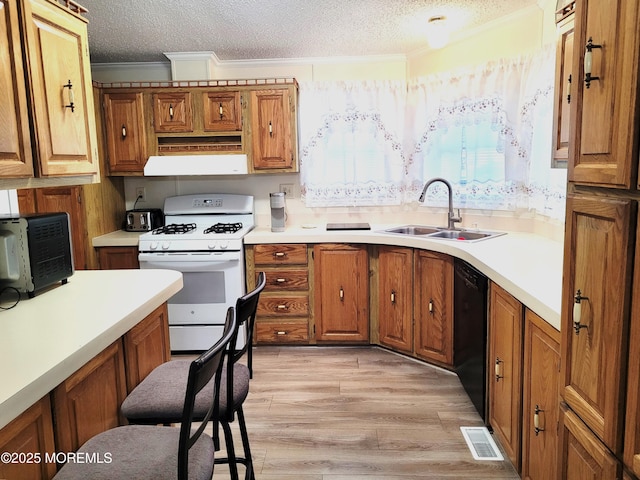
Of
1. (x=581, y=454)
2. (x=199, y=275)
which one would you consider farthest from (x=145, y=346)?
(x=199, y=275)

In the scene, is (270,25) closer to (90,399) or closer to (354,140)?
(354,140)

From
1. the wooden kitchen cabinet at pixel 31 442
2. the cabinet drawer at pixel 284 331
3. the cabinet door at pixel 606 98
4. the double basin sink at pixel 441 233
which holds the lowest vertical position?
the cabinet drawer at pixel 284 331

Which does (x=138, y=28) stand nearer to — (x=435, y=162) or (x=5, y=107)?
(x=5, y=107)

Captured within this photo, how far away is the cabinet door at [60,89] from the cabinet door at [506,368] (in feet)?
6.23

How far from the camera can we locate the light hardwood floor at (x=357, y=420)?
6.97 feet

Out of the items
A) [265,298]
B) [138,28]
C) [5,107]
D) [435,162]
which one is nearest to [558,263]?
[435,162]

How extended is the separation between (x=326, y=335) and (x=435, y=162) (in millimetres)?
1609

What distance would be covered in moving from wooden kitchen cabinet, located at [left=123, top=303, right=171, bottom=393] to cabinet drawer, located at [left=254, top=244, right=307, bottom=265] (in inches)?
57.8

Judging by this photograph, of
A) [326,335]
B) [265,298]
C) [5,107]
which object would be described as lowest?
[326,335]

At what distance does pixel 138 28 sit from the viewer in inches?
121

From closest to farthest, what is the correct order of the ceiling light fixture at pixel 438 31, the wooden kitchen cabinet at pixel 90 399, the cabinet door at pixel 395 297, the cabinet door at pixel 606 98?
the cabinet door at pixel 606 98, the wooden kitchen cabinet at pixel 90 399, the ceiling light fixture at pixel 438 31, the cabinet door at pixel 395 297

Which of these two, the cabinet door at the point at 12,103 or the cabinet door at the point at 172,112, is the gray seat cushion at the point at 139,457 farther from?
the cabinet door at the point at 172,112

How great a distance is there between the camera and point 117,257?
11.6ft

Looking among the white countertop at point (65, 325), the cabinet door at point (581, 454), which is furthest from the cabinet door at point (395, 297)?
the cabinet door at point (581, 454)
